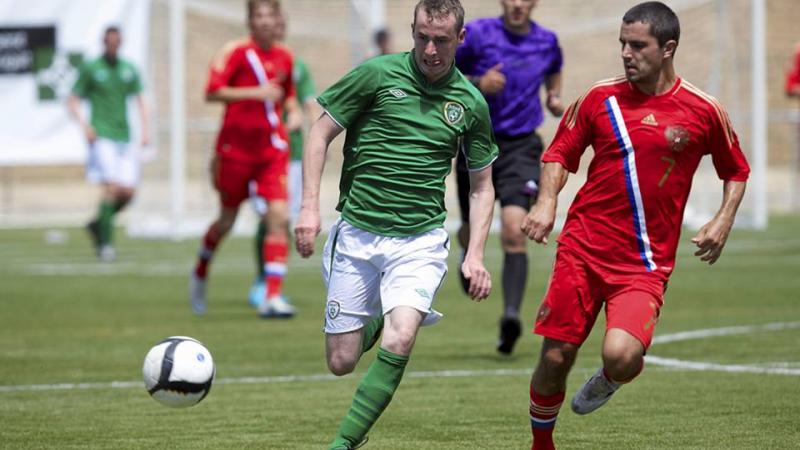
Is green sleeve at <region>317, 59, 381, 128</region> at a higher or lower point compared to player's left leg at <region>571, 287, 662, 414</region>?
higher

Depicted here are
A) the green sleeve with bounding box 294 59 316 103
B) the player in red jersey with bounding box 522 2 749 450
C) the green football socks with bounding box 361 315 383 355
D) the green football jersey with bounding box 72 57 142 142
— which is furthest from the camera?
the green football jersey with bounding box 72 57 142 142

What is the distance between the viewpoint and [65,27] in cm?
2627

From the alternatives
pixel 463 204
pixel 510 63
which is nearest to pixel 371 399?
pixel 463 204

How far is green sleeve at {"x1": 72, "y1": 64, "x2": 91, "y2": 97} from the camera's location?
1975 centimetres

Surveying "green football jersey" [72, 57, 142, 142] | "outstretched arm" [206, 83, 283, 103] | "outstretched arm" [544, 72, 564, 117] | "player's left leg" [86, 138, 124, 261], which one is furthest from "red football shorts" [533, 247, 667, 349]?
"green football jersey" [72, 57, 142, 142]

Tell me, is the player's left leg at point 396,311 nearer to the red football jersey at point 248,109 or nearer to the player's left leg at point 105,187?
the red football jersey at point 248,109

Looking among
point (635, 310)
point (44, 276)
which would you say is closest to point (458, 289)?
point (44, 276)

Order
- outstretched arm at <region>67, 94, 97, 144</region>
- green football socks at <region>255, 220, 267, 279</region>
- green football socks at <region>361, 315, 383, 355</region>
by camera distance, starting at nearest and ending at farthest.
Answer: green football socks at <region>361, 315, 383, 355</region> < green football socks at <region>255, 220, 267, 279</region> < outstretched arm at <region>67, 94, 97, 144</region>

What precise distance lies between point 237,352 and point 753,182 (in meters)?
14.8

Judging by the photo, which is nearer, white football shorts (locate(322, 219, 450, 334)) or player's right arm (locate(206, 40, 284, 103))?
white football shorts (locate(322, 219, 450, 334))

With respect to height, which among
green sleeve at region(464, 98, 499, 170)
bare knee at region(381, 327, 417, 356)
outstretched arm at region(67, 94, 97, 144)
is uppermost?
green sleeve at region(464, 98, 499, 170)

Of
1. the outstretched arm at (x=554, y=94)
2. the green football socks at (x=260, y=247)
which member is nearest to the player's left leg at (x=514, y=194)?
the outstretched arm at (x=554, y=94)

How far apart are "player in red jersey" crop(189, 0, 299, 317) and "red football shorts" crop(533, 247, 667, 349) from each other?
20.3 feet

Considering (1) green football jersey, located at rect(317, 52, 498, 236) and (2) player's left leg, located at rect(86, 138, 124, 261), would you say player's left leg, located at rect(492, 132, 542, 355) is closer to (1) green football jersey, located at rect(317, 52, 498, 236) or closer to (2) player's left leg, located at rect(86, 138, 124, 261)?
(1) green football jersey, located at rect(317, 52, 498, 236)
